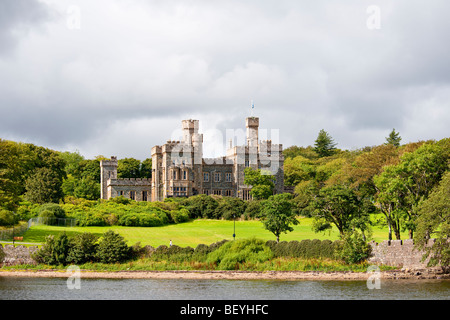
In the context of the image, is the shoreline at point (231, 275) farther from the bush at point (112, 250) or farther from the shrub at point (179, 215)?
the shrub at point (179, 215)

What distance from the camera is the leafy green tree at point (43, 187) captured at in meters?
64.9

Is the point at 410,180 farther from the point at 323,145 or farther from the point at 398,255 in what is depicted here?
the point at 323,145

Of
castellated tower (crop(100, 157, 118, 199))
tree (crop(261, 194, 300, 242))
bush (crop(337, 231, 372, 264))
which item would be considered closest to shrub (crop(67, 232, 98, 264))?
tree (crop(261, 194, 300, 242))

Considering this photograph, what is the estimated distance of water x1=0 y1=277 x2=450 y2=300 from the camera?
30.8 meters

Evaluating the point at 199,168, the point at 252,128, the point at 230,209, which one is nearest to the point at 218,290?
the point at 230,209

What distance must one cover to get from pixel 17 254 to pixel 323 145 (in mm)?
69066

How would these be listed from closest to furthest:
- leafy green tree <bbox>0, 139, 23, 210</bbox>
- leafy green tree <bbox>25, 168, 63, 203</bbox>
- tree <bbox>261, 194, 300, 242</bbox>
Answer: tree <bbox>261, 194, 300, 242</bbox>
leafy green tree <bbox>0, 139, 23, 210</bbox>
leafy green tree <bbox>25, 168, 63, 203</bbox>

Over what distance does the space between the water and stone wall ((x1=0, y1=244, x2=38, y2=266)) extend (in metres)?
4.04

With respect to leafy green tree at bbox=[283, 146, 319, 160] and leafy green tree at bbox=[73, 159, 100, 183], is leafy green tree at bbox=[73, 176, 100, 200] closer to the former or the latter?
leafy green tree at bbox=[73, 159, 100, 183]

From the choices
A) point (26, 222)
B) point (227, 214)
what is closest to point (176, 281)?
point (26, 222)

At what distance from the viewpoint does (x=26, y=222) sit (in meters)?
53.3

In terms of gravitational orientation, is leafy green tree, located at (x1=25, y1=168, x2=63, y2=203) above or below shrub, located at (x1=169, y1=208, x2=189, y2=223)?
above

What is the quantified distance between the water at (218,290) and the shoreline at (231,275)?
4.41ft

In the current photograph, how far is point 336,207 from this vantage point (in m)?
43.8
